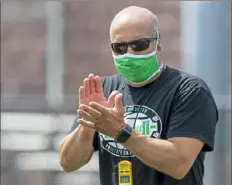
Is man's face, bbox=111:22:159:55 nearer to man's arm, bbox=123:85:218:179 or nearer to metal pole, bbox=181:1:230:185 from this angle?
man's arm, bbox=123:85:218:179

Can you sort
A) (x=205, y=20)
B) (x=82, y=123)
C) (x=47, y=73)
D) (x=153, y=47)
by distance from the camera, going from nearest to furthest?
(x=82, y=123) < (x=153, y=47) < (x=205, y=20) < (x=47, y=73)

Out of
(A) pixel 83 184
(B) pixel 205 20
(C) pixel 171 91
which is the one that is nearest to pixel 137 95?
(C) pixel 171 91

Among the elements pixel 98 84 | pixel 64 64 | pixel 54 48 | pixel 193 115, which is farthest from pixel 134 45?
pixel 64 64

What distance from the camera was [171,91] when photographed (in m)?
3.90

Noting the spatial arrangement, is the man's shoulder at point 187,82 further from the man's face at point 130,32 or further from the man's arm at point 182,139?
the man's face at point 130,32

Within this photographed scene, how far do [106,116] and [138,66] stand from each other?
0.41 meters

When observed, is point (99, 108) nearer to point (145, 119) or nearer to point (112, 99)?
point (112, 99)

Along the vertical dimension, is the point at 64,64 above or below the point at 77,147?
below

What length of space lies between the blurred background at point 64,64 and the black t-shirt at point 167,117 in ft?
6.02

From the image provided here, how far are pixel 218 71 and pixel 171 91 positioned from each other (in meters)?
1.92

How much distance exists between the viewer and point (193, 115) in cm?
385

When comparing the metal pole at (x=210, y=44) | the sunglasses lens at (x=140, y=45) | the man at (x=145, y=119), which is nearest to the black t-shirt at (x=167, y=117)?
the man at (x=145, y=119)

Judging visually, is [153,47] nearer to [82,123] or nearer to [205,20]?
[82,123]

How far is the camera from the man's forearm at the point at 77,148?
393 centimetres
